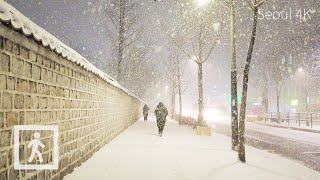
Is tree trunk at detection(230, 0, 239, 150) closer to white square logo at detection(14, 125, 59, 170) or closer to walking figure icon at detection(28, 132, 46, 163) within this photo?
white square logo at detection(14, 125, 59, 170)

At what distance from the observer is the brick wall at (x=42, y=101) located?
13.4 feet

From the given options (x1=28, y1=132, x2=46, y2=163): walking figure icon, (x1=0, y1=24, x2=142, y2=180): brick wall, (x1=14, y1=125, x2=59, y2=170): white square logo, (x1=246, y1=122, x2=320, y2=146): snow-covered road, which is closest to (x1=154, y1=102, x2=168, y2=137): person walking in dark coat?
(x1=246, y1=122, x2=320, y2=146): snow-covered road

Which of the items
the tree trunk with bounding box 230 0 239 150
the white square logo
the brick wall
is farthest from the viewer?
the tree trunk with bounding box 230 0 239 150

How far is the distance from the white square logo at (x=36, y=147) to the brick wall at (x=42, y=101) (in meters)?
0.06

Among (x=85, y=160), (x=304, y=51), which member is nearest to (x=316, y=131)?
(x=85, y=160)

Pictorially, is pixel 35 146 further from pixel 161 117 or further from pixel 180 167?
pixel 161 117

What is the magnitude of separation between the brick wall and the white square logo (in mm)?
63

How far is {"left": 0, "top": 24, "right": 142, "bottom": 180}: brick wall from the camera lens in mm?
4098

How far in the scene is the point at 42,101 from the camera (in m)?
5.46

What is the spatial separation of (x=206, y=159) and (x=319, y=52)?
1492 inches

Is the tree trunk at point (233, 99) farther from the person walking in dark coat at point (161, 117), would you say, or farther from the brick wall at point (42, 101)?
the person walking in dark coat at point (161, 117)

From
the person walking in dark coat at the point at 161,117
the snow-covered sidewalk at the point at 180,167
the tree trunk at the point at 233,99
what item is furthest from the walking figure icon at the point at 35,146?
the person walking in dark coat at the point at 161,117

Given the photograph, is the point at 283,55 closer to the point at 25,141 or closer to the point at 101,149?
the point at 101,149

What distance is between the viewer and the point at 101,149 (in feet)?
38.2
